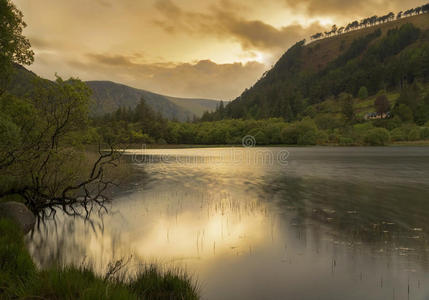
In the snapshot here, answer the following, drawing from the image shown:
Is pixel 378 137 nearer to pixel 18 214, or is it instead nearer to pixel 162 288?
pixel 18 214

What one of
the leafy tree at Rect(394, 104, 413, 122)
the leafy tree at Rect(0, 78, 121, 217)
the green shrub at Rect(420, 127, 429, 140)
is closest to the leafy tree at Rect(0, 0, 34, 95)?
the leafy tree at Rect(0, 78, 121, 217)

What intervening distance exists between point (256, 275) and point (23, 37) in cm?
1881

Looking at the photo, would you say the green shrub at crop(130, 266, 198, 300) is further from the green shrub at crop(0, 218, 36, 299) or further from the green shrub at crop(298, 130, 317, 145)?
the green shrub at crop(298, 130, 317, 145)

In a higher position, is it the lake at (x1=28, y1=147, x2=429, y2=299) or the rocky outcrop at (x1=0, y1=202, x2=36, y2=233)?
the rocky outcrop at (x1=0, y1=202, x2=36, y2=233)

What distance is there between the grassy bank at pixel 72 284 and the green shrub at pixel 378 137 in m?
169

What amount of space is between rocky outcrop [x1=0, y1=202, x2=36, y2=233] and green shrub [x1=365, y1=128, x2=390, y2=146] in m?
168

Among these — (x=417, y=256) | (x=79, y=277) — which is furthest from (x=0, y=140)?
(x=417, y=256)

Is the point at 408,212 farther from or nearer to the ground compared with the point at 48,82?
nearer to the ground

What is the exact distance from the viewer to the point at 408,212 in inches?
874

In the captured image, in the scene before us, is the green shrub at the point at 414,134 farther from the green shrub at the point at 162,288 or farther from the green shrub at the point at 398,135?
the green shrub at the point at 162,288

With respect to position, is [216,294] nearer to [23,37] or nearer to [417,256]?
[417,256]

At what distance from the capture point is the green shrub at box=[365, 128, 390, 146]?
501ft

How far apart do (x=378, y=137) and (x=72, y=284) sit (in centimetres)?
17267

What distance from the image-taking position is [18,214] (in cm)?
1647
